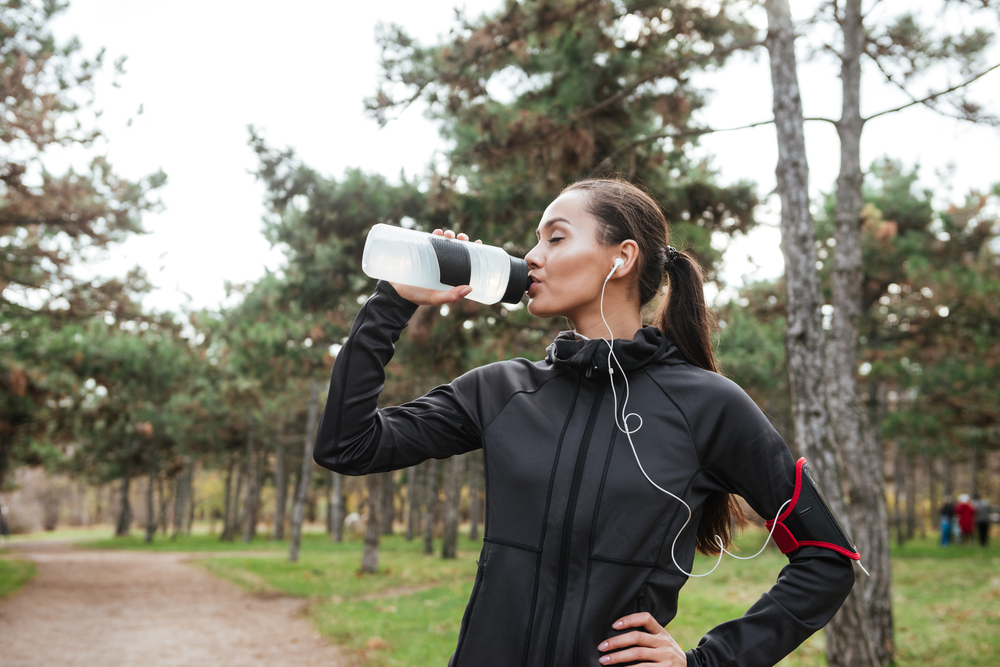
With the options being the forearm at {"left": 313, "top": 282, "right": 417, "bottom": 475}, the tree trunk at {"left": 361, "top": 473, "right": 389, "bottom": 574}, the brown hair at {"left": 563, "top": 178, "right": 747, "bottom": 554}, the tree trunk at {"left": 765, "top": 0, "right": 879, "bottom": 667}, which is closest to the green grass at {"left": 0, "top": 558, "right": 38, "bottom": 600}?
the tree trunk at {"left": 361, "top": 473, "right": 389, "bottom": 574}

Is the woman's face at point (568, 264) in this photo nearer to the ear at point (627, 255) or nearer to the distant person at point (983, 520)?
the ear at point (627, 255)

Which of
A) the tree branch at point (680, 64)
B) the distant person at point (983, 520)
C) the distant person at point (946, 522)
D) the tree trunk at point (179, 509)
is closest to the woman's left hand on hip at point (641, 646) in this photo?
the tree branch at point (680, 64)

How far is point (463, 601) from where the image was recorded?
1088cm

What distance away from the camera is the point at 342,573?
1509cm

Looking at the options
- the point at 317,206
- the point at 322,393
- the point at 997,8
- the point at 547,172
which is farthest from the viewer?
the point at 322,393

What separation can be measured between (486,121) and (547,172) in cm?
114

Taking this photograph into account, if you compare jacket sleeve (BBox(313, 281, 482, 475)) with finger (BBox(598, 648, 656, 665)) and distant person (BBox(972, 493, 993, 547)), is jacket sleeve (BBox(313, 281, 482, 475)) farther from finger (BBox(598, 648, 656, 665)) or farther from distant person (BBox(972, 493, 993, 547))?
distant person (BBox(972, 493, 993, 547))

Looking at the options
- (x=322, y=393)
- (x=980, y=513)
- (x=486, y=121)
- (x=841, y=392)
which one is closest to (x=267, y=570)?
(x=322, y=393)

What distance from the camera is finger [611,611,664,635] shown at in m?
1.48

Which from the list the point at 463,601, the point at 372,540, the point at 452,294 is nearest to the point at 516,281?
the point at 452,294

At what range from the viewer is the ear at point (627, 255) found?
1.92 meters

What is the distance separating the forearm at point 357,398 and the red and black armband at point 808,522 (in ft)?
3.43

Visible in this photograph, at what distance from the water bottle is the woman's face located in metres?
0.05

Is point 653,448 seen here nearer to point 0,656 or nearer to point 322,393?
point 0,656
